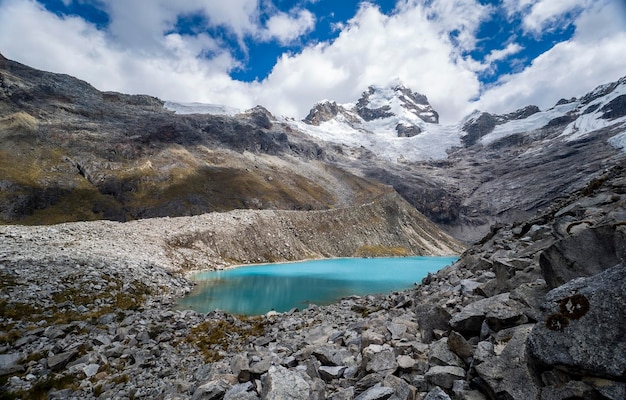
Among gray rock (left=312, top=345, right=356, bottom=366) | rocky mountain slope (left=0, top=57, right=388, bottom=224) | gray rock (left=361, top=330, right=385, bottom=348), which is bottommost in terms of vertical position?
gray rock (left=312, top=345, right=356, bottom=366)

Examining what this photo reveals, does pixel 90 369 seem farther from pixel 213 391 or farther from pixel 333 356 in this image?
pixel 333 356

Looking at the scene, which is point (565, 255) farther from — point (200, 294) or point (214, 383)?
point (200, 294)

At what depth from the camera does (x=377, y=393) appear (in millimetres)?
6781

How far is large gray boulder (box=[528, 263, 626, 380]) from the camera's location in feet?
15.4

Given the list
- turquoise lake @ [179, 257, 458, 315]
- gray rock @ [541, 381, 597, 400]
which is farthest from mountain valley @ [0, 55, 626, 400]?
turquoise lake @ [179, 257, 458, 315]

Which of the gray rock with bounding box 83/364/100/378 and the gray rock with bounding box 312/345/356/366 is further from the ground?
the gray rock with bounding box 312/345/356/366

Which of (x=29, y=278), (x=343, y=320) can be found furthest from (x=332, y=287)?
(x=29, y=278)

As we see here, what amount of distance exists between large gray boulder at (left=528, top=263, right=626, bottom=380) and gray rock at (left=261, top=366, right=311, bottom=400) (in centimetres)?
484

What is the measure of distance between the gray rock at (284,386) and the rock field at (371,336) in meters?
0.03

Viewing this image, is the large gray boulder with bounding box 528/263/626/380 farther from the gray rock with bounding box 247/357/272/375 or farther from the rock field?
the gray rock with bounding box 247/357/272/375

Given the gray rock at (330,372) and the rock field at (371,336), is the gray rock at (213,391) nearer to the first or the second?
the rock field at (371,336)

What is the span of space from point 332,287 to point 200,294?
18.1 m

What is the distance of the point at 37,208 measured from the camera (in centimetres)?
10925

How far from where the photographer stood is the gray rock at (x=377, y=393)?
6672 millimetres
